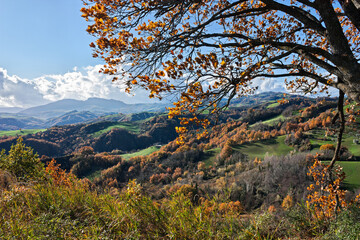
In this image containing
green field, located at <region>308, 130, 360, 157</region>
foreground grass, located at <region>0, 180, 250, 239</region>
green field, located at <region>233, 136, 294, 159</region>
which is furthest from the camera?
green field, located at <region>233, 136, 294, 159</region>

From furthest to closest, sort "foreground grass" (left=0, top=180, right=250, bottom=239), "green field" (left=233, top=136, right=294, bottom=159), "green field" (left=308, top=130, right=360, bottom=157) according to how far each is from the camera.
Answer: "green field" (left=233, top=136, right=294, bottom=159) → "green field" (left=308, top=130, right=360, bottom=157) → "foreground grass" (left=0, top=180, right=250, bottom=239)

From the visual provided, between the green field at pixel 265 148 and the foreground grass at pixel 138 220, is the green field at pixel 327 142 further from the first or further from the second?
the foreground grass at pixel 138 220

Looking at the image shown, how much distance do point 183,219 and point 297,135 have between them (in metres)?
99.2

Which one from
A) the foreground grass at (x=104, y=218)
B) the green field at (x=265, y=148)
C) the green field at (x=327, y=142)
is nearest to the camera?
the foreground grass at (x=104, y=218)

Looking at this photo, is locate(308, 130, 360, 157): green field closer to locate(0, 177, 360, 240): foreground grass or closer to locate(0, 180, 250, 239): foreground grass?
locate(0, 177, 360, 240): foreground grass

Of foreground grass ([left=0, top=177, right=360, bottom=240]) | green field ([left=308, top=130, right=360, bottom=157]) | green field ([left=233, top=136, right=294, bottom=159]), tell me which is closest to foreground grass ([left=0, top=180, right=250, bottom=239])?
foreground grass ([left=0, top=177, right=360, bottom=240])

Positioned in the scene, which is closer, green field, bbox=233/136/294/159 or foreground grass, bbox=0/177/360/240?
foreground grass, bbox=0/177/360/240

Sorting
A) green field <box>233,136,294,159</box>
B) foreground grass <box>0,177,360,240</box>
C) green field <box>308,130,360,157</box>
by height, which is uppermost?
foreground grass <box>0,177,360,240</box>

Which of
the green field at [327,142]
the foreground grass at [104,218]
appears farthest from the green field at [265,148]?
the foreground grass at [104,218]

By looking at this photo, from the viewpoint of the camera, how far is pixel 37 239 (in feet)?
8.16

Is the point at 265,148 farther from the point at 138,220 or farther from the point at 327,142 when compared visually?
the point at 138,220

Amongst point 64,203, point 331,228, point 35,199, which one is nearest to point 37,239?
point 64,203

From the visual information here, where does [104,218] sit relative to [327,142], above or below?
above

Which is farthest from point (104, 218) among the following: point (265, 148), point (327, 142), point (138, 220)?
point (265, 148)
